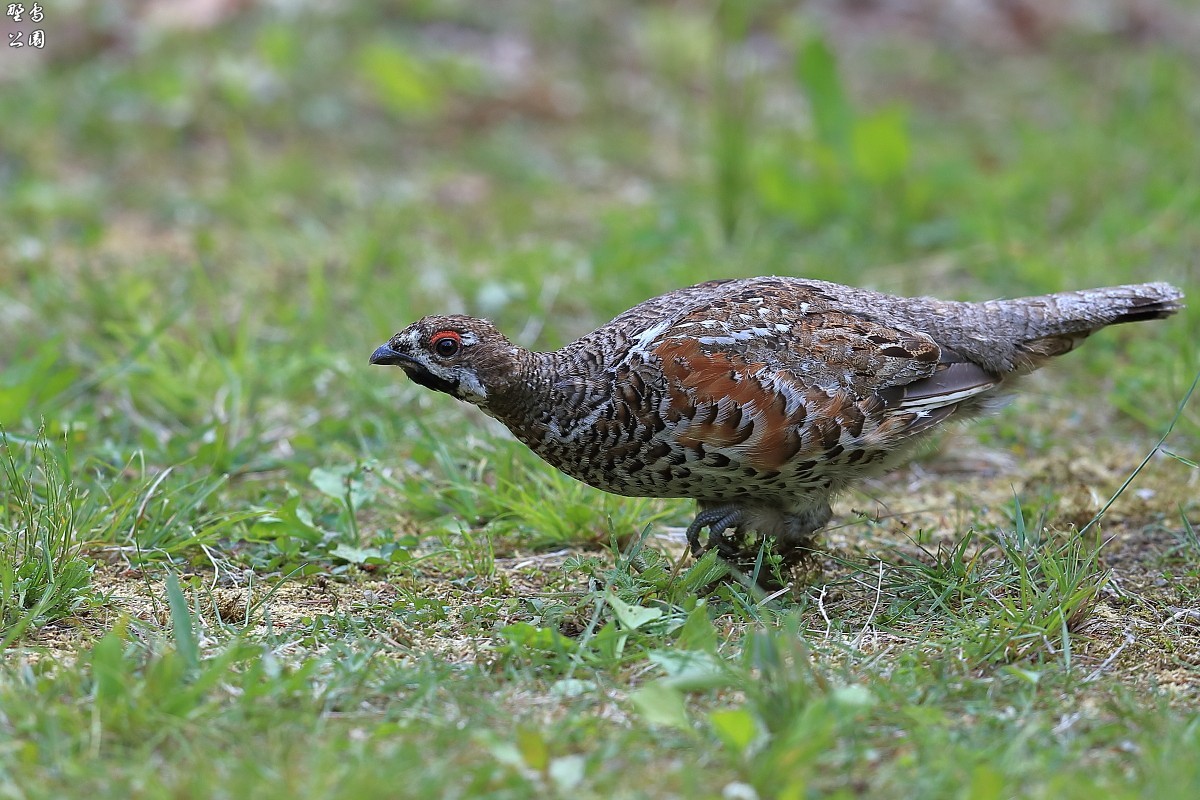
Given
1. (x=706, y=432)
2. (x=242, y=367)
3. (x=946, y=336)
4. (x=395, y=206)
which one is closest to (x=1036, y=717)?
(x=706, y=432)

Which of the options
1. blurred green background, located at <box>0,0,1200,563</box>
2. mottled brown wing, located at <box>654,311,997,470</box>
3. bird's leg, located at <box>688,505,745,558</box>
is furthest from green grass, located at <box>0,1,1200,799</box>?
mottled brown wing, located at <box>654,311,997,470</box>

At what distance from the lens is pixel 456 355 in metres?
4.10

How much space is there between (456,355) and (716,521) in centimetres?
101

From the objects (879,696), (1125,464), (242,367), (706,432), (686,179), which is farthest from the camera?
(686,179)

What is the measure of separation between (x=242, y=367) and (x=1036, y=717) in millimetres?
3578

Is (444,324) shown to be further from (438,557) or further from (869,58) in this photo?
(869,58)

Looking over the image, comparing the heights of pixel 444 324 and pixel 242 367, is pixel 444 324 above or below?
above

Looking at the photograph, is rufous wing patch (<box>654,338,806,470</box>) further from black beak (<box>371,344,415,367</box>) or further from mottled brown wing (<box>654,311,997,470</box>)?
black beak (<box>371,344,415,367</box>)

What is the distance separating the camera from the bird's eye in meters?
4.09

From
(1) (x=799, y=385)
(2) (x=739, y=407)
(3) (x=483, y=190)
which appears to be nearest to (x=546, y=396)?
(2) (x=739, y=407)

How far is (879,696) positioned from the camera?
10.6 ft

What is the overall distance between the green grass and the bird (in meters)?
0.28

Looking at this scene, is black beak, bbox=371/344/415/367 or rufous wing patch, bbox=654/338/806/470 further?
black beak, bbox=371/344/415/367

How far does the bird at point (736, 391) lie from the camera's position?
3.95 metres
